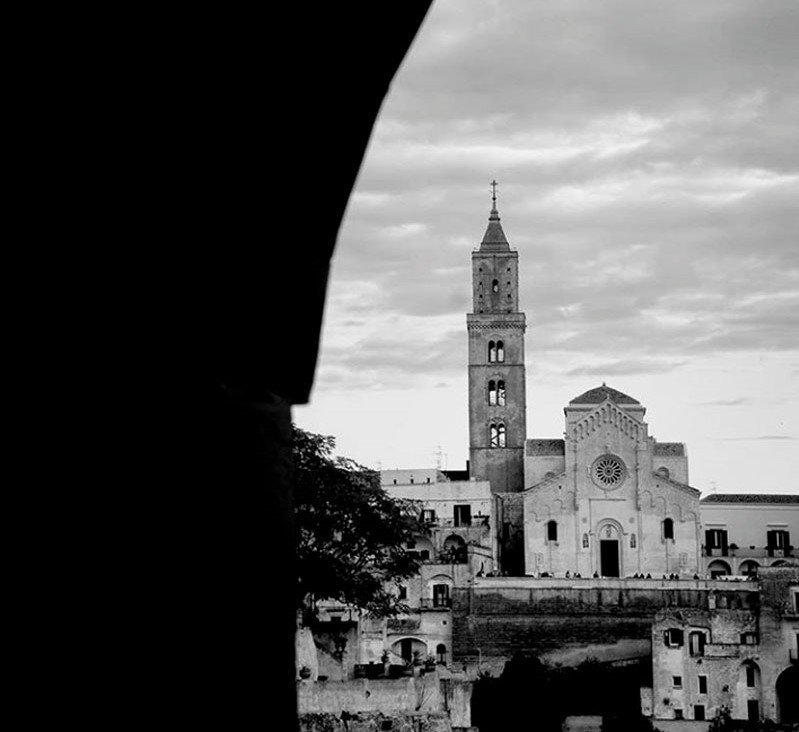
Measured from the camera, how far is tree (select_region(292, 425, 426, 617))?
61.6 feet

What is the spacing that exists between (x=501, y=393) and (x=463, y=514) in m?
9.59

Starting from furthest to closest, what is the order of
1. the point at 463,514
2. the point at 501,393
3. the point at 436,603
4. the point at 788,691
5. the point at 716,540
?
the point at 501,393 < the point at 716,540 < the point at 463,514 < the point at 436,603 < the point at 788,691

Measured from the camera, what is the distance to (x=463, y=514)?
2399 inches

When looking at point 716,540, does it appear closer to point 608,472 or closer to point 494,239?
point 608,472

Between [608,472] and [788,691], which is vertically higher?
[608,472]

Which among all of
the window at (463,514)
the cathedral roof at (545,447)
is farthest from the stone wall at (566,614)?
the cathedral roof at (545,447)

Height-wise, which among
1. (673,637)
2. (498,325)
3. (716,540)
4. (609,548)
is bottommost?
(673,637)

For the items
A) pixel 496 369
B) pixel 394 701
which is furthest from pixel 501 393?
pixel 394 701

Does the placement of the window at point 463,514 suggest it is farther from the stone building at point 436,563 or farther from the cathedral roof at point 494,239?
the cathedral roof at point 494,239

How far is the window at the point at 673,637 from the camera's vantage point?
148ft

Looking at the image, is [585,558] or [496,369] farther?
[496,369]

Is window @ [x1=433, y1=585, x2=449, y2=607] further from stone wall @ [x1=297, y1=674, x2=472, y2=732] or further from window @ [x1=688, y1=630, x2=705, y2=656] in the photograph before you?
stone wall @ [x1=297, y1=674, x2=472, y2=732]

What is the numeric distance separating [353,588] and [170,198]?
57.2 ft

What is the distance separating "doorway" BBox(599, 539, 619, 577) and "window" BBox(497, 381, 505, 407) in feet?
34.7
